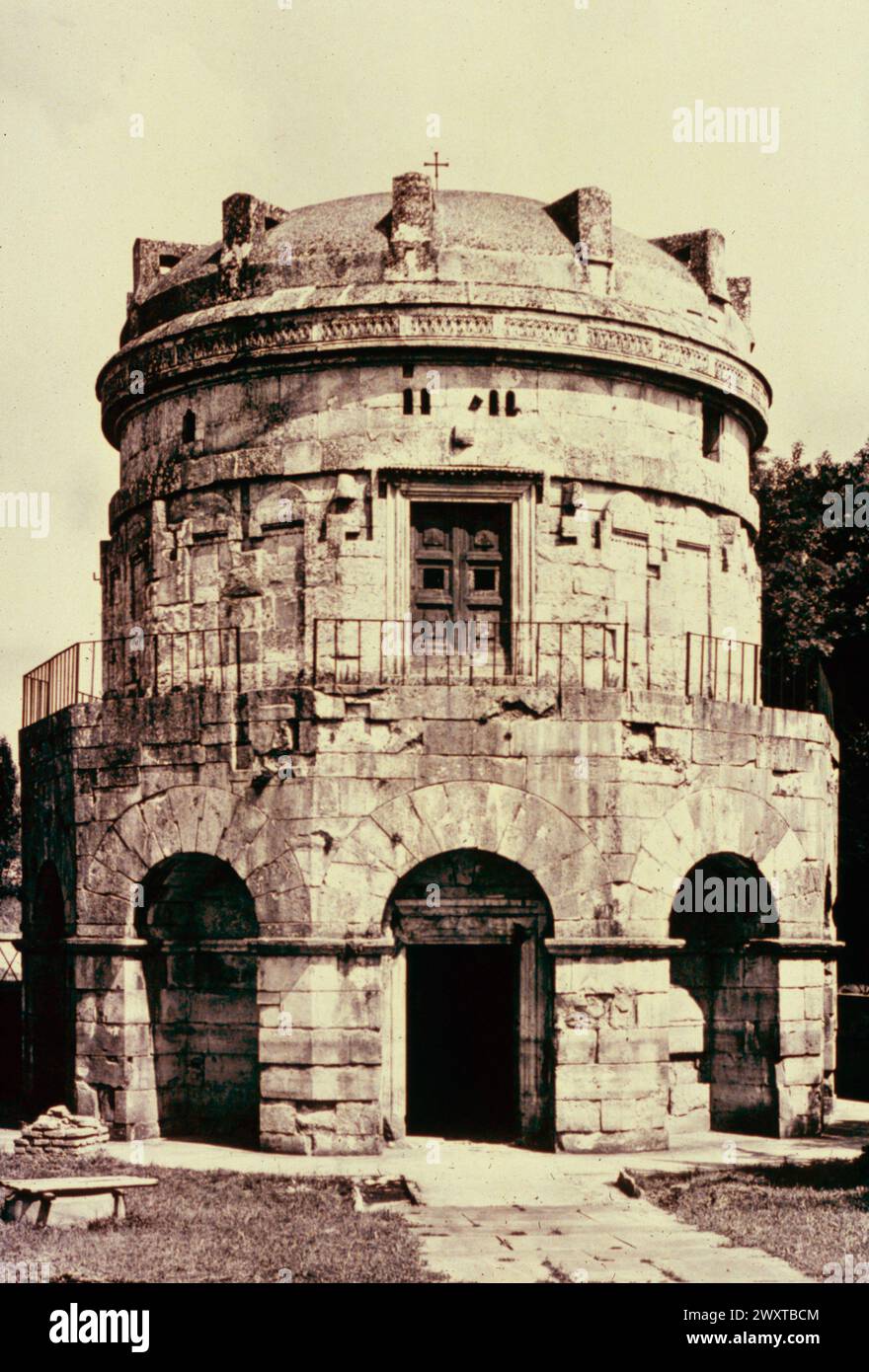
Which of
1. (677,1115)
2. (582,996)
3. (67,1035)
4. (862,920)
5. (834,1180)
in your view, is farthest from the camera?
(862,920)

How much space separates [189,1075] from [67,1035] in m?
2.08

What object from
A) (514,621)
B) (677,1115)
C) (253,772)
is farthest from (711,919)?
(253,772)

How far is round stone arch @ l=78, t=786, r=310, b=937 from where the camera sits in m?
18.4

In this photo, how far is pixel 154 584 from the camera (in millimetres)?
21469

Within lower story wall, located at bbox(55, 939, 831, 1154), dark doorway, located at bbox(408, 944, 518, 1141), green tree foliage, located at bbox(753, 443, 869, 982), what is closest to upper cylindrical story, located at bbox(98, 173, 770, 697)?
lower story wall, located at bbox(55, 939, 831, 1154)

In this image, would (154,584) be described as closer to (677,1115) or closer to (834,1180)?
(677,1115)

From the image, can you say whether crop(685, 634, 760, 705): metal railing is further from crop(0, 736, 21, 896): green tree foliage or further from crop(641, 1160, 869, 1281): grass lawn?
crop(0, 736, 21, 896): green tree foliage

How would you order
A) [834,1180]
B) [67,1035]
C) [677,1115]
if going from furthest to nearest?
[67,1035] < [677,1115] < [834,1180]

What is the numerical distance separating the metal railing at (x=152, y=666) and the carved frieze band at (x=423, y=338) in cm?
329

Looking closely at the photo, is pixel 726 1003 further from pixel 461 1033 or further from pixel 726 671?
pixel 726 671

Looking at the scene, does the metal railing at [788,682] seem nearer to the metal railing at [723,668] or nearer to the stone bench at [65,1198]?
the metal railing at [723,668]

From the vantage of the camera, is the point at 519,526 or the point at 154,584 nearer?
the point at 519,526

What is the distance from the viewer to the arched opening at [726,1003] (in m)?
19.8

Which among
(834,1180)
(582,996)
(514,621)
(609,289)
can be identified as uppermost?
(609,289)
